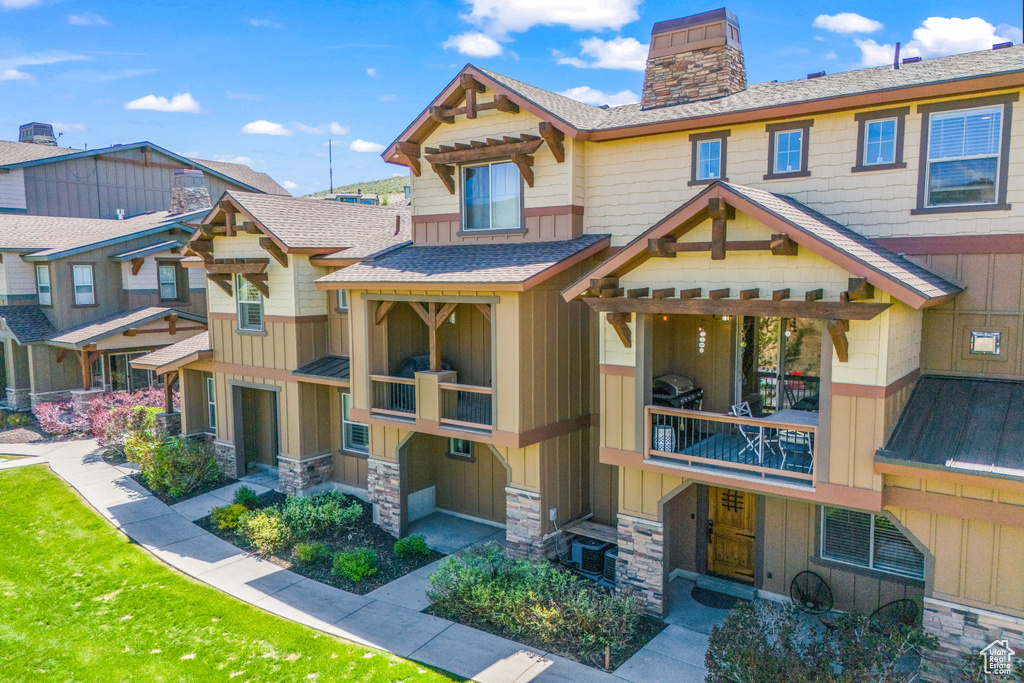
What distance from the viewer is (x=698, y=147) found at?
11859 mm

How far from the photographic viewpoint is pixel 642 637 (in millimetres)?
10289

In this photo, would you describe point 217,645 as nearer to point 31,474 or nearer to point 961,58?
point 31,474

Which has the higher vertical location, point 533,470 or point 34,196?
point 34,196

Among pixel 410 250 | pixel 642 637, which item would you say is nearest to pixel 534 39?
pixel 410 250

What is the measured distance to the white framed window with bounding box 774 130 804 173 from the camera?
36.0 ft

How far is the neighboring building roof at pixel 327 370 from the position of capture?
15.4 m

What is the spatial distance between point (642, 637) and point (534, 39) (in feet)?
96.5

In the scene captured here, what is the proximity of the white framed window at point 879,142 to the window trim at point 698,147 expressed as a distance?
212cm

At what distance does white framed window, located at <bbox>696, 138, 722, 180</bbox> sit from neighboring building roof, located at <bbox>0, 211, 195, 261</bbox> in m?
20.4

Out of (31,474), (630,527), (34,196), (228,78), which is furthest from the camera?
(228,78)

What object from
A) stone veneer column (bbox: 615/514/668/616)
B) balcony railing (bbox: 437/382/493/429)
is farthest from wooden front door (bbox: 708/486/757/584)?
balcony railing (bbox: 437/382/493/429)

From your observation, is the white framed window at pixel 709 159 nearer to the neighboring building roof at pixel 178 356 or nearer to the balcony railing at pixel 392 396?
the balcony railing at pixel 392 396

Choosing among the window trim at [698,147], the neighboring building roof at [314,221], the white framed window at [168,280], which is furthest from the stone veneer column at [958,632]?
the white framed window at [168,280]

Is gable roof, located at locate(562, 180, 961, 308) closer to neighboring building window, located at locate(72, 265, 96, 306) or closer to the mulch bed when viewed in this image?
the mulch bed
